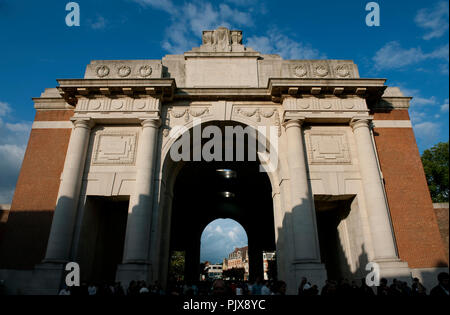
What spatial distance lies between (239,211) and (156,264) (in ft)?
65.3

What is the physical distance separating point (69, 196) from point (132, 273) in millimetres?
5134

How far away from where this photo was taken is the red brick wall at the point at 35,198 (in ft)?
51.0

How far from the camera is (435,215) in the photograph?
16047mm

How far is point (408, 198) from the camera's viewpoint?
53.6ft

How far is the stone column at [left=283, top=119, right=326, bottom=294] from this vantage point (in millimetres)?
13797

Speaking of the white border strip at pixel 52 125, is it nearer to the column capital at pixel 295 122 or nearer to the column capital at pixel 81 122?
the column capital at pixel 81 122

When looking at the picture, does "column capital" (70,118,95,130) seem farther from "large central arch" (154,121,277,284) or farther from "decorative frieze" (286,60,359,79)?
"decorative frieze" (286,60,359,79)

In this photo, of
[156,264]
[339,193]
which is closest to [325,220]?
[339,193]

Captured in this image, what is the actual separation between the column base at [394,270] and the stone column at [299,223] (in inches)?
107

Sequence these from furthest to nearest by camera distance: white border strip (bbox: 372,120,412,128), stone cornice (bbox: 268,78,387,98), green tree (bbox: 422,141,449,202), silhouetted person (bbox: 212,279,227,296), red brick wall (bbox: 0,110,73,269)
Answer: green tree (bbox: 422,141,449,202)
white border strip (bbox: 372,120,412,128)
stone cornice (bbox: 268,78,387,98)
red brick wall (bbox: 0,110,73,269)
silhouetted person (bbox: 212,279,227,296)

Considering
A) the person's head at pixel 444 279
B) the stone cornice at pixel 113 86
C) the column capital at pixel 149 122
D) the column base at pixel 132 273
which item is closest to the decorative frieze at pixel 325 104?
the stone cornice at pixel 113 86

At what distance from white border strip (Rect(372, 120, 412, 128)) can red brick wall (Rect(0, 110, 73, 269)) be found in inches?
731

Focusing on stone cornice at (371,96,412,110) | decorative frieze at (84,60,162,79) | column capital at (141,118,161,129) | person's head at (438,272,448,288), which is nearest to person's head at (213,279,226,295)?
person's head at (438,272,448,288)

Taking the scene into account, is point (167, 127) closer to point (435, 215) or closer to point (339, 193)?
point (339, 193)
